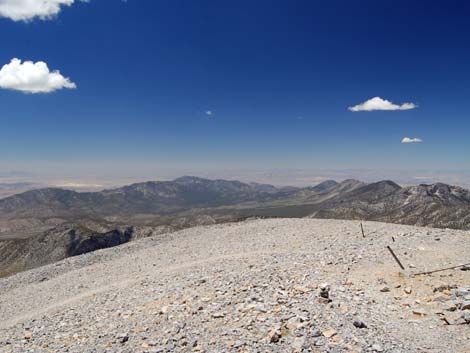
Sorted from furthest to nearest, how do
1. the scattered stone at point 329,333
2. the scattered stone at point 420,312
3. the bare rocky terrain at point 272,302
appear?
the scattered stone at point 420,312 → the bare rocky terrain at point 272,302 → the scattered stone at point 329,333

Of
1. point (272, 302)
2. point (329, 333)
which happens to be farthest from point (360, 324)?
point (272, 302)

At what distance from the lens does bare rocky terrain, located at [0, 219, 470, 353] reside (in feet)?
41.2

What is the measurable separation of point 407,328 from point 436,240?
47.0 feet

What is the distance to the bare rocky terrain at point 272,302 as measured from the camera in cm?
1257

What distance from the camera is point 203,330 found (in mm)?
14102

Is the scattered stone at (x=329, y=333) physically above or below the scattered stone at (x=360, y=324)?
below

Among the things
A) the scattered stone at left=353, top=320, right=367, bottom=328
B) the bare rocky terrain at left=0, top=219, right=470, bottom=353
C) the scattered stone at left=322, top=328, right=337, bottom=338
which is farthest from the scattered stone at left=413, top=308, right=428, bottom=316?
the scattered stone at left=322, top=328, right=337, bottom=338

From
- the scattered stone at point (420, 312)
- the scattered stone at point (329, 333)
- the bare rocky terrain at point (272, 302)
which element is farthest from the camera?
the scattered stone at point (420, 312)

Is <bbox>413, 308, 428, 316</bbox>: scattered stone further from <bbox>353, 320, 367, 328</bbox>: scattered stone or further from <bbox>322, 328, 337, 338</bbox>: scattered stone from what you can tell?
<bbox>322, 328, 337, 338</bbox>: scattered stone

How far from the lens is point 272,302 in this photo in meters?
15.3

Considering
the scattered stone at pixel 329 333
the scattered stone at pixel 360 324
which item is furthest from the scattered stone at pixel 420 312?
the scattered stone at pixel 329 333

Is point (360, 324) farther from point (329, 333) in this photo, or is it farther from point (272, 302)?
point (272, 302)

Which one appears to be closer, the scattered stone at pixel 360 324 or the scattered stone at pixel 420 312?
the scattered stone at pixel 360 324

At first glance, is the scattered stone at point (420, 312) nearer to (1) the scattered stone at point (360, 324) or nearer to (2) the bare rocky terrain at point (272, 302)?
(2) the bare rocky terrain at point (272, 302)
